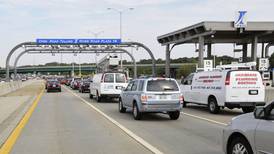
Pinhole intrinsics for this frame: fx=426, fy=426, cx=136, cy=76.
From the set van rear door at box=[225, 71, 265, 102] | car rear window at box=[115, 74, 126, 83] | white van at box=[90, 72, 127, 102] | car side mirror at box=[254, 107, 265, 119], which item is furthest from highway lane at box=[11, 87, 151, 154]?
car rear window at box=[115, 74, 126, 83]

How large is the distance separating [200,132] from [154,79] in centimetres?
435

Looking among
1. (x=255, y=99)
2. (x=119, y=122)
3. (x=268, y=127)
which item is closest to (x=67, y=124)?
(x=119, y=122)

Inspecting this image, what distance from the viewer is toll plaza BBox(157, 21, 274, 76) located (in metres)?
47.8

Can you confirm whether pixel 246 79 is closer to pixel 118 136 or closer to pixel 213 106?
pixel 213 106

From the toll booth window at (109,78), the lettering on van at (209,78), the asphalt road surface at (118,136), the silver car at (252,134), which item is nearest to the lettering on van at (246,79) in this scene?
the lettering on van at (209,78)

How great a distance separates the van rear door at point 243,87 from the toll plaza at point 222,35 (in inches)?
1168

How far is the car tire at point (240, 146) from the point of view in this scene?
6.80m

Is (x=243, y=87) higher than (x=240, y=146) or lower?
higher

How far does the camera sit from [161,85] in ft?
53.7

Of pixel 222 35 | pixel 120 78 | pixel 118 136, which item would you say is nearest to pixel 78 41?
pixel 222 35

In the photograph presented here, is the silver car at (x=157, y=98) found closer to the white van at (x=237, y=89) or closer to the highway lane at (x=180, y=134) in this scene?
the highway lane at (x=180, y=134)

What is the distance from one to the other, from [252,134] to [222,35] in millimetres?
52888

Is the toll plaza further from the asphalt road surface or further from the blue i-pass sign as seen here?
the asphalt road surface

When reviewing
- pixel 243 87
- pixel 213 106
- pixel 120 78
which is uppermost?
pixel 120 78
